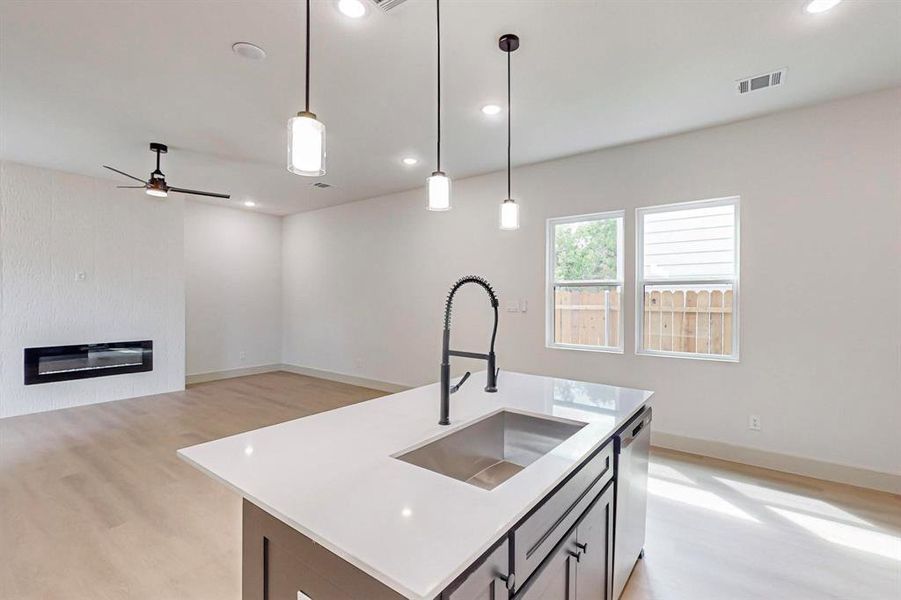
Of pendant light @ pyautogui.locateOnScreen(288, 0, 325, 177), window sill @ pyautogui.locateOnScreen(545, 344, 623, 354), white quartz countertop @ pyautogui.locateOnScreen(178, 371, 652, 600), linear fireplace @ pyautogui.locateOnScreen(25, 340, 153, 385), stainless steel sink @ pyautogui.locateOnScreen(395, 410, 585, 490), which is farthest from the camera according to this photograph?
linear fireplace @ pyautogui.locateOnScreen(25, 340, 153, 385)

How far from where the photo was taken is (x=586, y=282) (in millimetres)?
4410

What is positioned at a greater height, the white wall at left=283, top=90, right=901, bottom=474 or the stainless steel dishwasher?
the white wall at left=283, top=90, right=901, bottom=474

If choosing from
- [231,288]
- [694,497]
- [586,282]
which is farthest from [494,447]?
[231,288]

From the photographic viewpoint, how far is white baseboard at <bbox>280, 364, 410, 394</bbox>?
6121 mm

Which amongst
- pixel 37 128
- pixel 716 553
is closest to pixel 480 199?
pixel 716 553

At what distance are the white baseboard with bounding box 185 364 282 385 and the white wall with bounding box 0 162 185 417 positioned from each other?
566mm

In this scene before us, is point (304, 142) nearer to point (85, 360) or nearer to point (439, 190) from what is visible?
point (439, 190)

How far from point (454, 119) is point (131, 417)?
4942mm

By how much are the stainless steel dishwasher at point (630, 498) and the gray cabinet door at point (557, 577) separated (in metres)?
0.48

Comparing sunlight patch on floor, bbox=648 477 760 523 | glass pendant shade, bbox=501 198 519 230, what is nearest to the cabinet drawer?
glass pendant shade, bbox=501 198 519 230

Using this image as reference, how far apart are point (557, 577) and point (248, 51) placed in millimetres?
3178

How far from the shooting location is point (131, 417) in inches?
190

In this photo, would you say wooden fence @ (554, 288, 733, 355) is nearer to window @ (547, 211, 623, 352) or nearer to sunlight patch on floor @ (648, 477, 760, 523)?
window @ (547, 211, 623, 352)

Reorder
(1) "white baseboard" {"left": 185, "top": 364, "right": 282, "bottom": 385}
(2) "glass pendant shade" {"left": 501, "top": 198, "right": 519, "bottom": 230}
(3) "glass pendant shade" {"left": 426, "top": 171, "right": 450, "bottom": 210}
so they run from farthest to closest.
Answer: (1) "white baseboard" {"left": 185, "top": 364, "right": 282, "bottom": 385}, (2) "glass pendant shade" {"left": 501, "top": 198, "right": 519, "bottom": 230}, (3) "glass pendant shade" {"left": 426, "top": 171, "right": 450, "bottom": 210}
